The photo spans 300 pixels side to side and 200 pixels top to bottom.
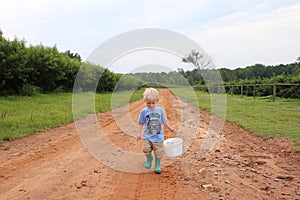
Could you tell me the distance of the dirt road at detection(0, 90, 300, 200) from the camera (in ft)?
12.9

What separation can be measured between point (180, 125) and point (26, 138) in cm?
459

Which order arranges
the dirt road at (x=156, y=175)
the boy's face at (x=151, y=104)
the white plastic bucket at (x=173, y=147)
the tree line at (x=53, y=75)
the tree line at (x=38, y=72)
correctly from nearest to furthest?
1. the dirt road at (x=156, y=175)
2. the boy's face at (x=151, y=104)
3. the white plastic bucket at (x=173, y=147)
4. the tree line at (x=53, y=75)
5. the tree line at (x=38, y=72)

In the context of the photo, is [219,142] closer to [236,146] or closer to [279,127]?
[236,146]

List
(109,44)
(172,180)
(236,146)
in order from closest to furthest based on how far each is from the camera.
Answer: (172,180), (109,44), (236,146)

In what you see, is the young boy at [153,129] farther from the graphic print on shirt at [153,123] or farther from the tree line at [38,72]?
the tree line at [38,72]

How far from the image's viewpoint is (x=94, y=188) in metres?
4.10

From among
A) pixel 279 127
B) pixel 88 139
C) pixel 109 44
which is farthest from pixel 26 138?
pixel 279 127

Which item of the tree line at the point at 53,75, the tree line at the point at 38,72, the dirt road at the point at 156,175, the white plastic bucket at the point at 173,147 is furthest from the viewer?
the tree line at the point at 38,72

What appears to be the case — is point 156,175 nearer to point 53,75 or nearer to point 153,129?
point 153,129

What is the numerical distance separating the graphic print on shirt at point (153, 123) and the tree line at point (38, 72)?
854cm

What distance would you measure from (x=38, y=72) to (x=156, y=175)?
21.3 m

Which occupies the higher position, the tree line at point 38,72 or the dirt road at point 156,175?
the tree line at point 38,72

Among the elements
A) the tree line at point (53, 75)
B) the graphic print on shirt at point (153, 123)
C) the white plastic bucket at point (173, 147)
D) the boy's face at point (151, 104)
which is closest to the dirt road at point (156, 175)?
the white plastic bucket at point (173, 147)

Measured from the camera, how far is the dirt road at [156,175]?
3924mm
